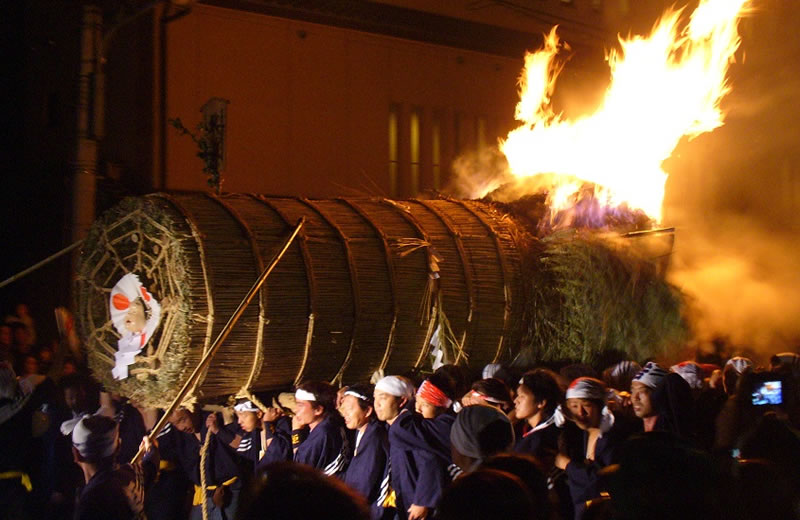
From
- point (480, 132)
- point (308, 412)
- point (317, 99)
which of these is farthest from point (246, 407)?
point (480, 132)

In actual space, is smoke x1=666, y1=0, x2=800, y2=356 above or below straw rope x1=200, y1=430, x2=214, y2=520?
above

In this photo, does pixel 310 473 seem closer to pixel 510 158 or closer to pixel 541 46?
pixel 510 158

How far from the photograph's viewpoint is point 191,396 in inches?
195

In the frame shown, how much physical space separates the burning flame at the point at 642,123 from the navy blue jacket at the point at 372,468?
2855 mm

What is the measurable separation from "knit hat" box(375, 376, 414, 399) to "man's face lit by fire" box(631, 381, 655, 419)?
1.35 meters

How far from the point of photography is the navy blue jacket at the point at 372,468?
16.0ft

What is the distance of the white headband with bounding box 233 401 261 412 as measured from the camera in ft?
18.5

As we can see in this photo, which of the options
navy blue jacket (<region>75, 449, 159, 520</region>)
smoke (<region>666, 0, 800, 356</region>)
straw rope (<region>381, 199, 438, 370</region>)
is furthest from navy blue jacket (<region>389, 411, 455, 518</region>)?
smoke (<region>666, 0, 800, 356</region>)

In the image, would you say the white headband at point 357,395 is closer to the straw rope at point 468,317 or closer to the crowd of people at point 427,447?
the crowd of people at point 427,447

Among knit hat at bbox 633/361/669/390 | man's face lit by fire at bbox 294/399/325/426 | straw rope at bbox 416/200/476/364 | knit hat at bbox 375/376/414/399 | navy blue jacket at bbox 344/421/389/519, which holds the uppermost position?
straw rope at bbox 416/200/476/364

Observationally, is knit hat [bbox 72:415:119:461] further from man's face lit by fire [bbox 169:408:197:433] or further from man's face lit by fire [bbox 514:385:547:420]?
man's face lit by fire [bbox 514:385:547:420]

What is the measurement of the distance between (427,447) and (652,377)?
1.41m

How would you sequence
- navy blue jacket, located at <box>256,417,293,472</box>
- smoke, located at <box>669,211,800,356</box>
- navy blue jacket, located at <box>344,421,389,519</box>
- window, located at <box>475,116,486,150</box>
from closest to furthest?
navy blue jacket, located at <box>344,421,389,519</box>, navy blue jacket, located at <box>256,417,293,472</box>, smoke, located at <box>669,211,800,356</box>, window, located at <box>475,116,486,150</box>

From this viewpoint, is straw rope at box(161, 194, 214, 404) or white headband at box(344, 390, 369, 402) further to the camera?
white headband at box(344, 390, 369, 402)
